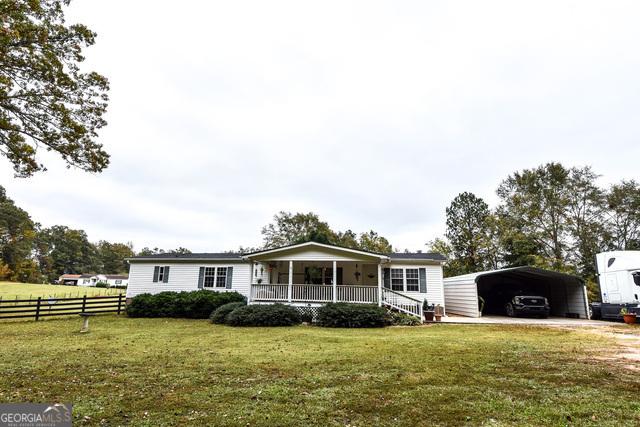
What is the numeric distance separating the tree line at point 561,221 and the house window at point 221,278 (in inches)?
1037

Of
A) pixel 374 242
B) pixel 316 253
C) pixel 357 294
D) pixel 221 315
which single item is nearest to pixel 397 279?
pixel 357 294

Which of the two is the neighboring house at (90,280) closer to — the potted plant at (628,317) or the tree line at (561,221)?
the tree line at (561,221)

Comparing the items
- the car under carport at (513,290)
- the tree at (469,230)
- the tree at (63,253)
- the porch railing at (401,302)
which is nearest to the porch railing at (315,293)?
the porch railing at (401,302)

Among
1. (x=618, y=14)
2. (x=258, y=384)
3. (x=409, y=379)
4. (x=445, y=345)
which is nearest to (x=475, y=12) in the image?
(x=618, y=14)

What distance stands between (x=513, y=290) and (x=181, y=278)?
21808 millimetres

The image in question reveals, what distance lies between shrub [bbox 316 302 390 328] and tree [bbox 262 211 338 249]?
1073 inches

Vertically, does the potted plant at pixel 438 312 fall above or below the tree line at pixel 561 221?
below

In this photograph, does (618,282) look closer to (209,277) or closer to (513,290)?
(513,290)

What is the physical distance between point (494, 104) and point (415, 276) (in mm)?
9971

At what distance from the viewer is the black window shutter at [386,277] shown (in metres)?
19.2

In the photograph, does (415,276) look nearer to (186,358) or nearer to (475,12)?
(475,12)

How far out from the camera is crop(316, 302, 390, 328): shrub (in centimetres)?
1406

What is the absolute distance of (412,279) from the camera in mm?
19109

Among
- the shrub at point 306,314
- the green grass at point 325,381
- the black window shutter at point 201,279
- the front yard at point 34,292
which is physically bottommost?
the green grass at point 325,381
